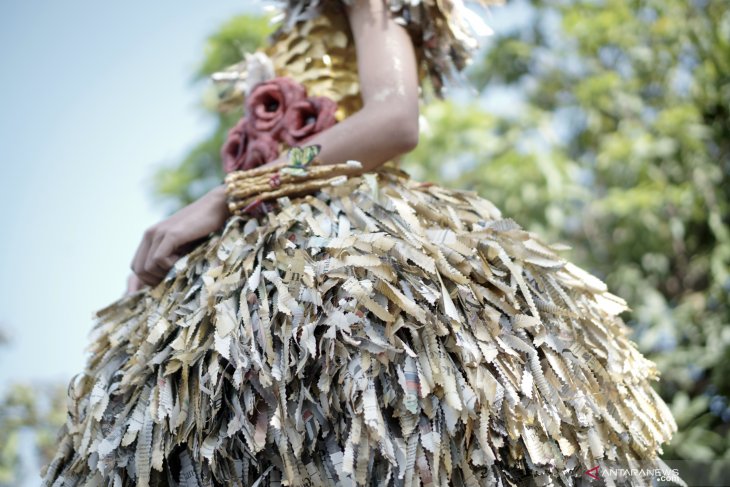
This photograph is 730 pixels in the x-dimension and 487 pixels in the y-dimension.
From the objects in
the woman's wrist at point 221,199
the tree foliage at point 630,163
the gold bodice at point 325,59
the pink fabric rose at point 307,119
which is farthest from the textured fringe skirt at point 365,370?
the tree foliage at point 630,163

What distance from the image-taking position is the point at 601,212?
564cm

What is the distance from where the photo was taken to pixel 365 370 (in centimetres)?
107

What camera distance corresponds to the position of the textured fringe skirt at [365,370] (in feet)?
3.53

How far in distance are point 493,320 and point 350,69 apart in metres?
0.67

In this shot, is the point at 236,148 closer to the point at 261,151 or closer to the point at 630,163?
the point at 261,151

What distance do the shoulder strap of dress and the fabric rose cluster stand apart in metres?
0.18

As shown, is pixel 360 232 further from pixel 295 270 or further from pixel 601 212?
pixel 601 212

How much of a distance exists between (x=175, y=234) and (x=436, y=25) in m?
0.66

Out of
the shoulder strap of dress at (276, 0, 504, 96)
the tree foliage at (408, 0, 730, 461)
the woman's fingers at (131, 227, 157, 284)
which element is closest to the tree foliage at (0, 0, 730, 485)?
the tree foliage at (408, 0, 730, 461)

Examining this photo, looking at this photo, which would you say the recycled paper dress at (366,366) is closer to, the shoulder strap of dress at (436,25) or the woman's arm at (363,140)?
the woman's arm at (363,140)

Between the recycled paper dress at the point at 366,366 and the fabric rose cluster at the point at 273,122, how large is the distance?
18cm

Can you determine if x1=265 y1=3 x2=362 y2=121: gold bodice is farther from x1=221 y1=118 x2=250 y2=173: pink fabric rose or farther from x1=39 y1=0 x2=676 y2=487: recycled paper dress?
x1=39 y1=0 x2=676 y2=487: recycled paper dress

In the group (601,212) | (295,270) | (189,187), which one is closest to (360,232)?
(295,270)

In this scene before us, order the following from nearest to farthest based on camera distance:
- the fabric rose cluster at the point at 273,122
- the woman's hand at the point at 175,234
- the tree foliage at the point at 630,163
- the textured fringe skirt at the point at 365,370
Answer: the textured fringe skirt at the point at 365,370, the woman's hand at the point at 175,234, the fabric rose cluster at the point at 273,122, the tree foliage at the point at 630,163
